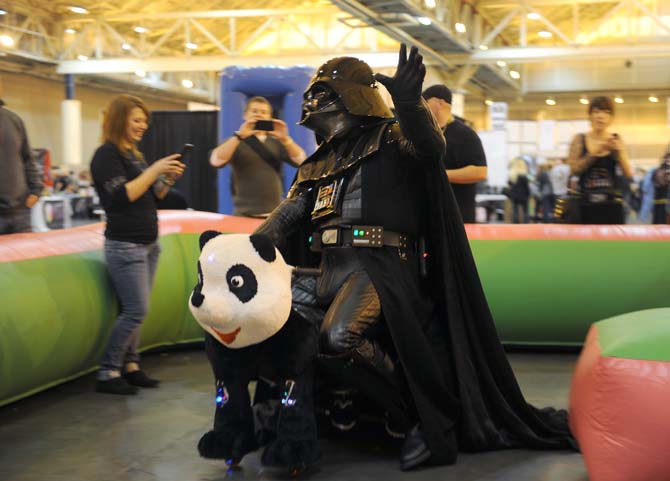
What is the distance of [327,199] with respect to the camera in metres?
3.52

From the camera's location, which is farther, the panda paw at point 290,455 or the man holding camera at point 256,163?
the man holding camera at point 256,163

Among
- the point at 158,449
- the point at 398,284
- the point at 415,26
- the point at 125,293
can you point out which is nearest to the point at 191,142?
the point at 415,26

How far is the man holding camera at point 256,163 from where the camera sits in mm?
5879

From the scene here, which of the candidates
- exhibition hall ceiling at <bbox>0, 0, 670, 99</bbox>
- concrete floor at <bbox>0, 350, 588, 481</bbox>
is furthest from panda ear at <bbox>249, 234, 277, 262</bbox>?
exhibition hall ceiling at <bbox>0, 0, 670, 99</bbox>

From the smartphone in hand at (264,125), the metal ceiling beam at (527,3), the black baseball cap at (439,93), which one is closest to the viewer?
the black baseball cap at (439,93)

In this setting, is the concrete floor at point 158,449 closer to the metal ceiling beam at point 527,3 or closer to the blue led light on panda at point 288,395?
the blue led light on panda at point 288,395

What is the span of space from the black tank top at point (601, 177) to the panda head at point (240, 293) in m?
2.98

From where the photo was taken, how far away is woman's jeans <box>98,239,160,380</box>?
4602 mm

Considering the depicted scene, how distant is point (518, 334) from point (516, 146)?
11.4 m

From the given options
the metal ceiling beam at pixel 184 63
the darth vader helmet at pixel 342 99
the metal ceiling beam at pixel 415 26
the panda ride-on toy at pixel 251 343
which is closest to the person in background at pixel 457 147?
the darth vader helmet at pixel 342 99

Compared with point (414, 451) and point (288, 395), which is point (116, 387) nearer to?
point (288, 395)

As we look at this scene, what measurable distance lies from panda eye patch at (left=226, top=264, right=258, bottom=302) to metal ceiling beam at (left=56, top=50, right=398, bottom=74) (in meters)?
15.6

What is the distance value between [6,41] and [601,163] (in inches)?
625

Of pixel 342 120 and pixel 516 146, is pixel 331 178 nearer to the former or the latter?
pixel 342 120
